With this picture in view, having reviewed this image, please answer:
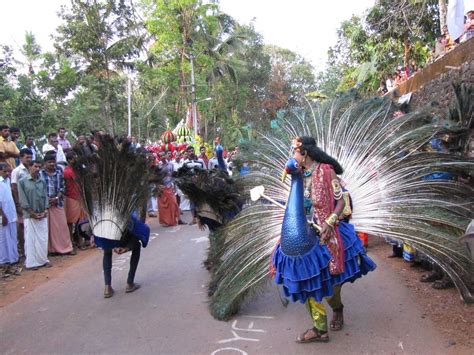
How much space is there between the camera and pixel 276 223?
441 centimetres

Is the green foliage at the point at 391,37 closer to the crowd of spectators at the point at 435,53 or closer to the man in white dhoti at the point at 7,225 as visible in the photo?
the crowd of spectators at the point at 435,53

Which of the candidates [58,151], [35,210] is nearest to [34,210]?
[35,210]

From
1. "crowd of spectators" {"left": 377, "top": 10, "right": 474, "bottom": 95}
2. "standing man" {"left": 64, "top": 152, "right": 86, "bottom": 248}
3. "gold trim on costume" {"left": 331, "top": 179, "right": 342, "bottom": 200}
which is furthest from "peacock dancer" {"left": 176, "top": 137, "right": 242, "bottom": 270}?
"crowd of spectators" {"left": 377, "top": 10, "right": 474, "bottom": 95}

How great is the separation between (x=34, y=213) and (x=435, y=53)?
34.7ft

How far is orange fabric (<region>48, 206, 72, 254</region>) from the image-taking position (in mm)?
7223

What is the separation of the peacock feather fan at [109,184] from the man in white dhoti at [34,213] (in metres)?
2.04

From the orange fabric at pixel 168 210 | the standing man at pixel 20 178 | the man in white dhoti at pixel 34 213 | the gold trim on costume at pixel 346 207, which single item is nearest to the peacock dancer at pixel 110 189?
the man in white dhoti at pixel 34 213

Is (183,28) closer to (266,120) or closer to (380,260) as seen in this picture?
(266,120)

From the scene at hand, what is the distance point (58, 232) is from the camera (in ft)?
24.2

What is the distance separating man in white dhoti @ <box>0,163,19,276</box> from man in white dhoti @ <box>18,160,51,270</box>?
0.61 ft

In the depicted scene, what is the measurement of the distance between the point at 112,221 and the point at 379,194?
9.39 feet

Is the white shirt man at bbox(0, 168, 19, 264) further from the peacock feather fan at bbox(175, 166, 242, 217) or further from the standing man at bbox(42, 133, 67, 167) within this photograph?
the peacock feather fan at bbox(175, 166, 242, 217)

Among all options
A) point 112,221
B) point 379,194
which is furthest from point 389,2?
point 112,221

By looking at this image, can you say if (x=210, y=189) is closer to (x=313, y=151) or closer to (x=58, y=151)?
(x=313, y=151)
